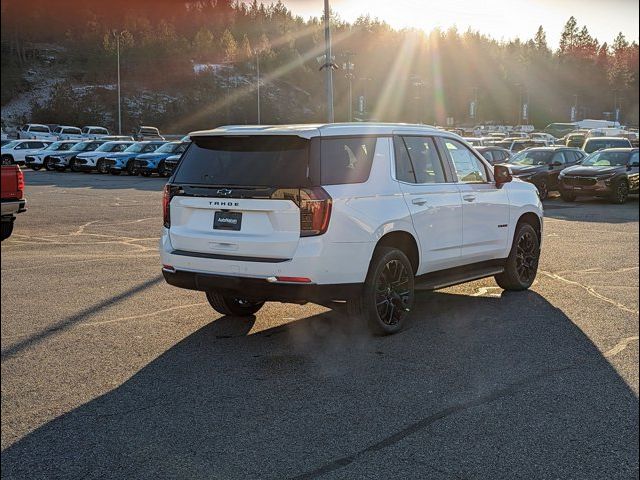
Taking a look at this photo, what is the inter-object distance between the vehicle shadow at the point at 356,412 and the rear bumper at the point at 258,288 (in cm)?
41

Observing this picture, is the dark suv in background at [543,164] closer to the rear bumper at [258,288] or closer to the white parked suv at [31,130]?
the white parked suv at [31,130]

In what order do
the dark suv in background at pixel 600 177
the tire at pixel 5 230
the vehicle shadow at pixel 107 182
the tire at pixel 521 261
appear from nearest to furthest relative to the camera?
the tire at pixel 5 230 < the dark suv in background at pixel 600 177 < the tire at pixel 521 261 < the vehicle shadow at pixel 107 182

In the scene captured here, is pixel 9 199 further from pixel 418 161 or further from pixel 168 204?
pixel 418 161

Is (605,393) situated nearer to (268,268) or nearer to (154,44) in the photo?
(268,268)

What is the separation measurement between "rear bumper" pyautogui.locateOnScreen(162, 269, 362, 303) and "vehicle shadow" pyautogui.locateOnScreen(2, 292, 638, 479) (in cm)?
41

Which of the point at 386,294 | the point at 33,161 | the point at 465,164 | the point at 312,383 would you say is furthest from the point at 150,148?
the point at 312,383

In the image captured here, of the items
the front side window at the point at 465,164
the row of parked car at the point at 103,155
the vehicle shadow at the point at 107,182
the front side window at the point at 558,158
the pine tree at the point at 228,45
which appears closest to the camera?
the pine tree at the point at 228,45

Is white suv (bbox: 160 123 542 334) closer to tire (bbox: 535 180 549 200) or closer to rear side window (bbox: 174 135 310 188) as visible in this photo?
rear side window (bbox: 174 135 310 188)

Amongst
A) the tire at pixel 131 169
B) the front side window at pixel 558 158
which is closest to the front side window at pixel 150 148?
the tire at pixel 131 169

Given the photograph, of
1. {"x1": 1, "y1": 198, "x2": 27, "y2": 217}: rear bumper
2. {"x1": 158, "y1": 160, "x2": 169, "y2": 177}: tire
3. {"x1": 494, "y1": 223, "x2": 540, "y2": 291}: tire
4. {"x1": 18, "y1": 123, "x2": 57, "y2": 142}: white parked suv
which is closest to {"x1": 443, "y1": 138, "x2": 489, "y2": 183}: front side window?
{"x1": 494, "y1": 223, "x2": 540, "y2": 291}: tire

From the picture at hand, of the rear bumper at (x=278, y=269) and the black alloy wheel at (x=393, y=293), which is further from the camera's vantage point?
the black alloy wheel at (x=393, y=293)

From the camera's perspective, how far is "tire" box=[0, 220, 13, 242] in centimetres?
133

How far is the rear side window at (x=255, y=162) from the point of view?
5152 mm

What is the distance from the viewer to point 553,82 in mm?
2787
